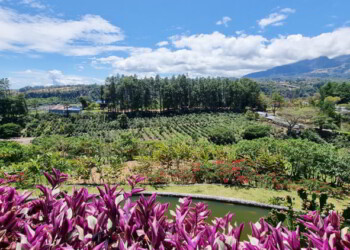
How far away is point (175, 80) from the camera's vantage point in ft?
152

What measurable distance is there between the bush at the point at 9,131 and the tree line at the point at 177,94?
15.7 meters

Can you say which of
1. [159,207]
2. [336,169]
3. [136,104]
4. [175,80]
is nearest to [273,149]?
[336,169]

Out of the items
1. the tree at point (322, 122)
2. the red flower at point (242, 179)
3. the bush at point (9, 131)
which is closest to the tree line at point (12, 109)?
the bush at point (9, 131)

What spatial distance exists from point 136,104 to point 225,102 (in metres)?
19.2

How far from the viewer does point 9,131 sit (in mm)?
31953

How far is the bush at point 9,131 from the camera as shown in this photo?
31.6 m

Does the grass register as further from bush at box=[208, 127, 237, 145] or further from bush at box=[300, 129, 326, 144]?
bush at box=[300, 129, 326, 144]

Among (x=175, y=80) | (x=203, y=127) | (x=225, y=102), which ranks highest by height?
(x=175, y=80)

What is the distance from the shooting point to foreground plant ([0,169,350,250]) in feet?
3.68

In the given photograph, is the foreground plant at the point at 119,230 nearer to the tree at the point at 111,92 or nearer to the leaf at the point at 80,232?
the leaf at the point at 80,232

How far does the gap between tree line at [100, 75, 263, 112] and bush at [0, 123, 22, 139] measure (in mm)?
15705

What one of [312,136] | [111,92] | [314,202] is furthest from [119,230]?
[111,92]

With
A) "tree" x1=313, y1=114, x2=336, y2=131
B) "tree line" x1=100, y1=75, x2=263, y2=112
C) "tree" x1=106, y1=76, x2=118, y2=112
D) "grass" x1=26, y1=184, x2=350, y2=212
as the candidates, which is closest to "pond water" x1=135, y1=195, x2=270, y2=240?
"grass" x1=26, y1=184, x2=350, y2=212

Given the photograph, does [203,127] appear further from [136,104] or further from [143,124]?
[136,104]
